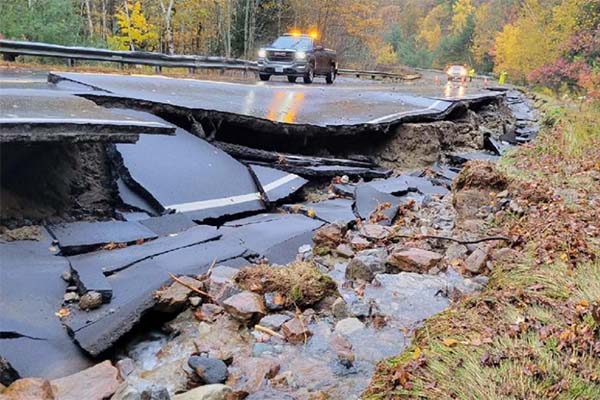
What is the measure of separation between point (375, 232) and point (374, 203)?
4.21 feet

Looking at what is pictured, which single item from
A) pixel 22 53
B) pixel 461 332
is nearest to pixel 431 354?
pixel 461 332

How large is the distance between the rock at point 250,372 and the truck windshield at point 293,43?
56.3ft

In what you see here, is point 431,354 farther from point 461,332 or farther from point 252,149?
point 252,149

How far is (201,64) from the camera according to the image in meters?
17.8

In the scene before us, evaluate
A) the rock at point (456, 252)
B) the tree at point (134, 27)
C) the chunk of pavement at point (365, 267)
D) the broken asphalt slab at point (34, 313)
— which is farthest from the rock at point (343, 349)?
the tree at point (134, 27)

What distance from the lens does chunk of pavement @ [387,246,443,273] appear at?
4.24 meters

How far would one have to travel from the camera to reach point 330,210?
6.11 meters

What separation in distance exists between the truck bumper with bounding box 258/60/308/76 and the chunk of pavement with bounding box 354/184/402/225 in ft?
40.6

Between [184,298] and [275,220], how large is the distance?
2107 mm

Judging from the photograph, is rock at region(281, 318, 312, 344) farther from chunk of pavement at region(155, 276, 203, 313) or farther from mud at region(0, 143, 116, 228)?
mud at region(0, 143, 116, 228)

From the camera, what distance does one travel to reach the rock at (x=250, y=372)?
9.08ft

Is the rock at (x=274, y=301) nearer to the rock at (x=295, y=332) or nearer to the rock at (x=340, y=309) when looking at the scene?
the rock at (x=295, y=332)

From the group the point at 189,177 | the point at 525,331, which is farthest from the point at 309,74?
the point at 525,331

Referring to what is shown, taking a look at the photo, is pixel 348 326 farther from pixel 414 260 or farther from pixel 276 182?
pixel 276 182
